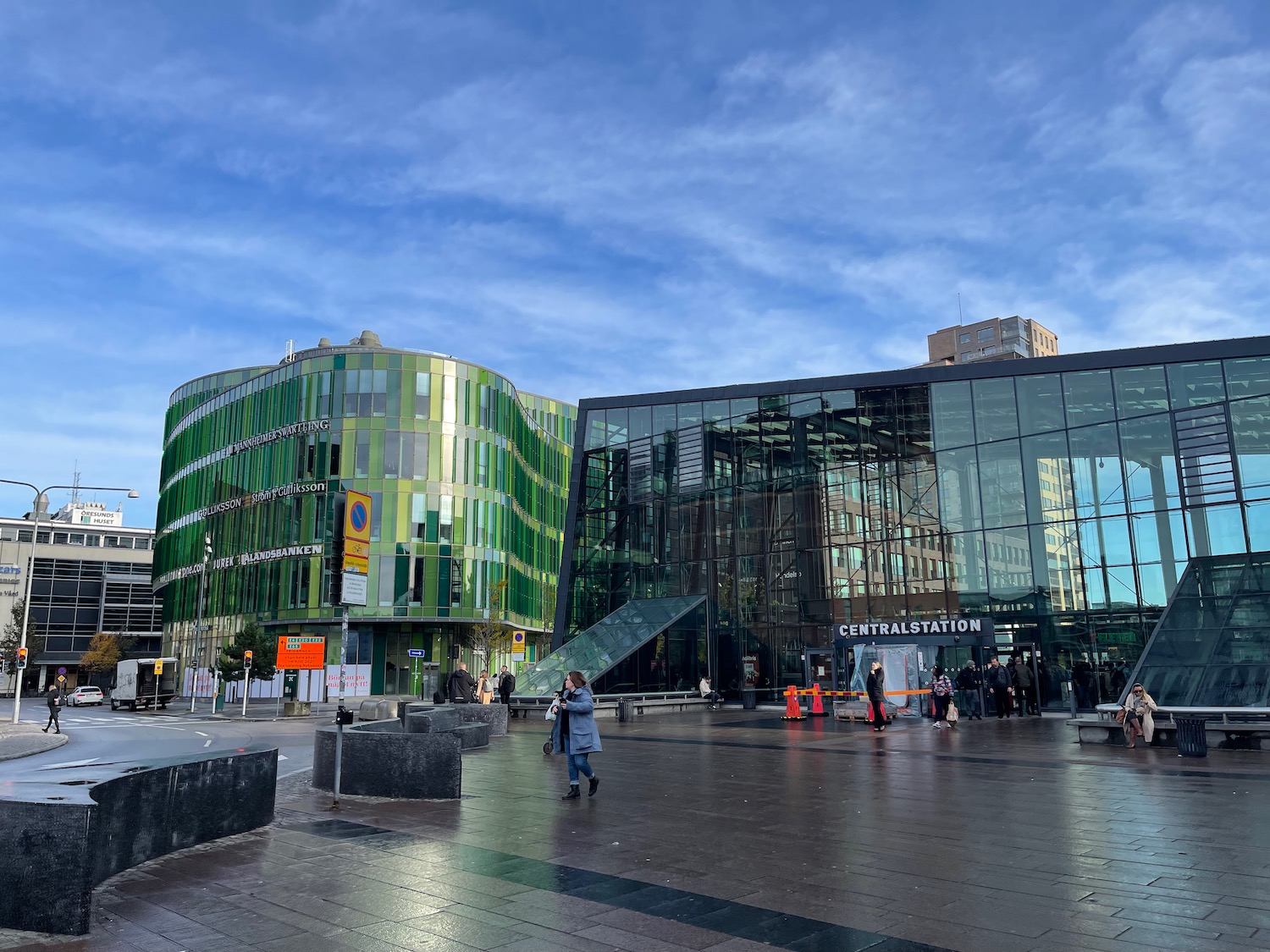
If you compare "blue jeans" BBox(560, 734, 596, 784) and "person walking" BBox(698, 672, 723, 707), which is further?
"person walking" BBox(698, 672, 723, 707)

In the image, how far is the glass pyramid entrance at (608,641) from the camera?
34344 mm

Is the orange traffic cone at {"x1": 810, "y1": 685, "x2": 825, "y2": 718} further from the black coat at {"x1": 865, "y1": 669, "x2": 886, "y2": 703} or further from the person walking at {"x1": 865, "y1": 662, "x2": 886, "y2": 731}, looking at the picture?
the black coat at {"x1": 865, "y1": 669, "x2": 886, "y2": 703}

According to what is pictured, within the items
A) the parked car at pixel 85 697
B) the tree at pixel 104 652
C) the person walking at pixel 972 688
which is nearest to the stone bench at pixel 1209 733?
the person walking at pixel 972 688

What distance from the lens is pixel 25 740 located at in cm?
2681

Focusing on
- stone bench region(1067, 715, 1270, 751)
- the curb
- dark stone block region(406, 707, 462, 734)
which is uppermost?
dark stone block region(406, 707, 462, 734)

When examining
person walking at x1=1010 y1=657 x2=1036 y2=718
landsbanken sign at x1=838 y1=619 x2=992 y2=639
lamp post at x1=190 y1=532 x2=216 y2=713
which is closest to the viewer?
person walking at x1=1010 y1=657 x2=1036 y2=718

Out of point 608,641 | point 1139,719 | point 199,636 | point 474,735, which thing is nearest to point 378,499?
point 199,636

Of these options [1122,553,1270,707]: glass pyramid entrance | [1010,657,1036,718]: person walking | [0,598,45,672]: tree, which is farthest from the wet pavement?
[0,598,45,672]: tree

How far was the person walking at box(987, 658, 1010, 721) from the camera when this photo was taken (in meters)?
28.4

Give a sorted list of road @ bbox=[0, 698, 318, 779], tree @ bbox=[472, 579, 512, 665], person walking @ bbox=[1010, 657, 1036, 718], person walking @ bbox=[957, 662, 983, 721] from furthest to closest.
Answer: tree @ bbox=[472, 579, 512, 665] < person walking @ bbox=[1010, 657, 1036, 718] < person walking @ bbox=[957, 662, 983, 721] < road @ bbox=[0, 698, 318, 779]

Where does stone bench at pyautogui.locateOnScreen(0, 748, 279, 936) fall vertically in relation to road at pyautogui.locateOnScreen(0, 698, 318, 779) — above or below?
above

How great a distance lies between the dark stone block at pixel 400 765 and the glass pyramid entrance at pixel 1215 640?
16.3 m

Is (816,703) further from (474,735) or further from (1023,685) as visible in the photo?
(474,735)

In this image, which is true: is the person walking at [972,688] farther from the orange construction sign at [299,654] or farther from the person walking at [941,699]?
the orange construction sign at [299,654]
